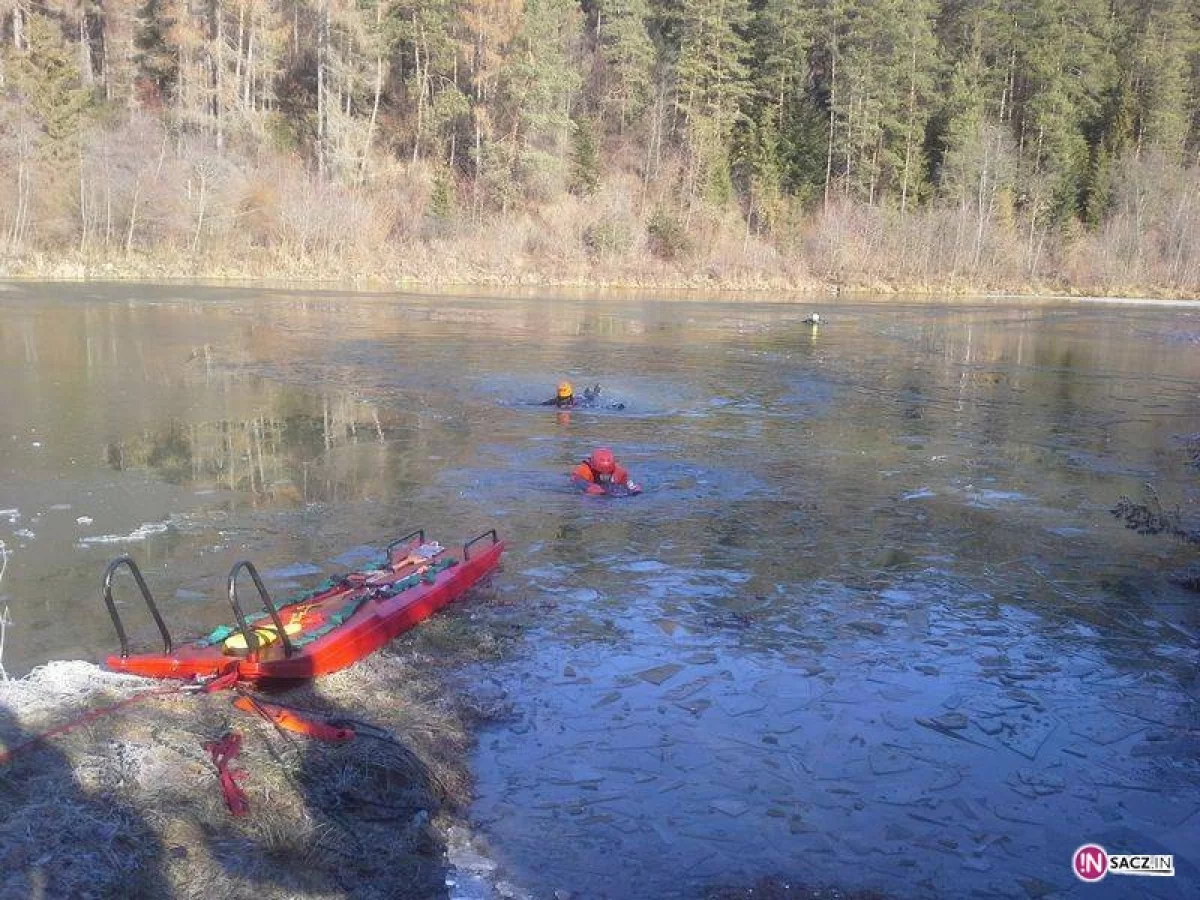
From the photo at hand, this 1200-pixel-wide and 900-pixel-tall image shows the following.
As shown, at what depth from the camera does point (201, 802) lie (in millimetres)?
4801

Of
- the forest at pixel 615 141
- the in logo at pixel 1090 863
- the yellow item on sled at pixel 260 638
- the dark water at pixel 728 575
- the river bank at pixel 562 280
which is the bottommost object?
the in logo at pixel 1090 863

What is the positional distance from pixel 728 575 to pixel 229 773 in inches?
220

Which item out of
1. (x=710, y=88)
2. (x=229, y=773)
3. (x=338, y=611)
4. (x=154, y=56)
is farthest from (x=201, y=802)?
(x=710, y=88)

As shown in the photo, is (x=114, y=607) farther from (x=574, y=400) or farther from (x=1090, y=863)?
(x=574, y=400)

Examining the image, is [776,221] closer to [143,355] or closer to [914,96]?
[914,96]

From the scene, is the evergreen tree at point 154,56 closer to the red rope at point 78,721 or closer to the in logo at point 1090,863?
the red rope at point 78,721

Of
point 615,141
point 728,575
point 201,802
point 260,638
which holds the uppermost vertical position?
point 615,141

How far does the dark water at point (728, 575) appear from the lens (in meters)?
5.73

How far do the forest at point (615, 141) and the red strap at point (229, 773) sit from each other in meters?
43.7

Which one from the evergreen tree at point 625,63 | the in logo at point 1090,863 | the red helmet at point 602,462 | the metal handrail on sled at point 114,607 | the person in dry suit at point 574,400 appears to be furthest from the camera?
the evergreen tree at point 625,63

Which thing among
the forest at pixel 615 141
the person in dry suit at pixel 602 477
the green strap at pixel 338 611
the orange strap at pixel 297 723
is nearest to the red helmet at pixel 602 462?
the person in dry suit at pixel 602 477

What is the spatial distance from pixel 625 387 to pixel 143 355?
33.9 ft

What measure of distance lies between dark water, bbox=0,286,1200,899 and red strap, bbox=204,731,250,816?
4.19 feet

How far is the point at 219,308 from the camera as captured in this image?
3284 cm
